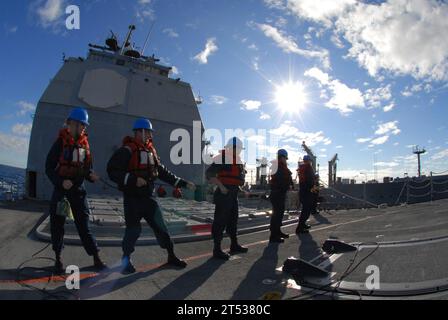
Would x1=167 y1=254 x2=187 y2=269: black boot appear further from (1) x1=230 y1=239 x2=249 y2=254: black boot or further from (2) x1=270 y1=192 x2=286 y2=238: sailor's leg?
(2) x1=270 y1=192 x2=286 y2=238: sailor's leg

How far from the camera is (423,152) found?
176 ft

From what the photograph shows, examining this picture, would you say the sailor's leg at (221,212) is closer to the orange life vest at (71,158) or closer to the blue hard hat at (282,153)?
the orange life vest at (71,158)

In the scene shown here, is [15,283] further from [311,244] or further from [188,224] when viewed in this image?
[311,244]

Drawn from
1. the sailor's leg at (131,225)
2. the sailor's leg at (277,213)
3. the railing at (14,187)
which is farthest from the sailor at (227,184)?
the railing at (14,187)

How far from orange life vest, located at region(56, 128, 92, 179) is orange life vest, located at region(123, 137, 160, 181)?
0.49 metres

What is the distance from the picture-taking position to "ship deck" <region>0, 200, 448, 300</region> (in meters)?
2.77

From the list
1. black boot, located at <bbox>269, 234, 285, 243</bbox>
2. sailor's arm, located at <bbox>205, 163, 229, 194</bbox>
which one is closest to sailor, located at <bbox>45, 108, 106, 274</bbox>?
sailor's arm, located at <bbox>205, 163, 229, 194</bbox>

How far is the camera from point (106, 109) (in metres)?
15.4

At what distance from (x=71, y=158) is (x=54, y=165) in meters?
0.20

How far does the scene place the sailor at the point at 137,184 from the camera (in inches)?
143

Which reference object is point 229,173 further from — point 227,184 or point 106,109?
point 106,109

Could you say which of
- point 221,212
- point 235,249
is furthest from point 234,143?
point 235,249

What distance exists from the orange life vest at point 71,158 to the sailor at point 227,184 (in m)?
1.74
